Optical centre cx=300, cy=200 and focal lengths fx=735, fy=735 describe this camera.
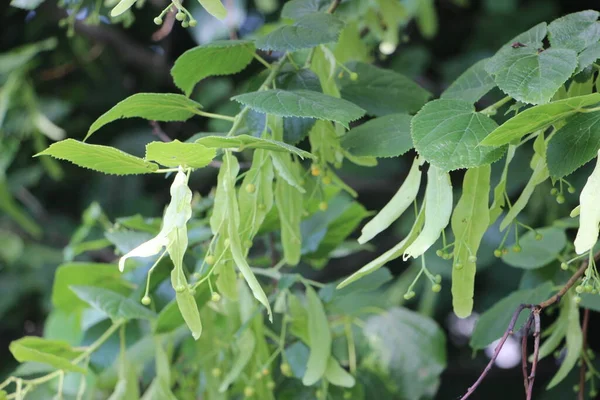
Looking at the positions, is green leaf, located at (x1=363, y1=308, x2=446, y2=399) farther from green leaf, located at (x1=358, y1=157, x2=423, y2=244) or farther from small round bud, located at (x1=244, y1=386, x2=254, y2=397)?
green leaf, located at (x1=358, y1=157, x2=423, y2=244)

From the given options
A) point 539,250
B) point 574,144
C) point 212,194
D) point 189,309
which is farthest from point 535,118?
point 212,194

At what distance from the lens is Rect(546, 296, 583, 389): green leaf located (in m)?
0.67

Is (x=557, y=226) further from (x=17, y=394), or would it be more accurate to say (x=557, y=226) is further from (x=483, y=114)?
(x=17, y=394)

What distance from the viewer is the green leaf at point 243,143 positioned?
19.3 inches

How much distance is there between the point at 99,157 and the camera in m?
0.51

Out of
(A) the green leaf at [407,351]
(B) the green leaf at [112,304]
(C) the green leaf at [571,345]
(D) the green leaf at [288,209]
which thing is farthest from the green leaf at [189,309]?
(A) the green leaf at [407,351]

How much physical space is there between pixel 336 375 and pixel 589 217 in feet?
1.17

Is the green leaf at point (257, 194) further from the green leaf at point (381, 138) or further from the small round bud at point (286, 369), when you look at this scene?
the small round bud at point (286, 369)

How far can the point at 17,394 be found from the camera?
0.68 metres

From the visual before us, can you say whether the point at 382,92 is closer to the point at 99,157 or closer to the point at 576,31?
the point at 576,31

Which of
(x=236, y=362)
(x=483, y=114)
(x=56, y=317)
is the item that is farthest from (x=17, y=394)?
(x=483, y=114)

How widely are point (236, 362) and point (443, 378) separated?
1030mm

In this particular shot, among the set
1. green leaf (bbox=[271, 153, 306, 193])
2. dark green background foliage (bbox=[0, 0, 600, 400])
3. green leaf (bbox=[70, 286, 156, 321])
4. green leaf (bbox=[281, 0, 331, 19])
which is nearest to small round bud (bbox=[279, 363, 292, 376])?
dark green background foliage (bbox=[0, 0, 600, 400])

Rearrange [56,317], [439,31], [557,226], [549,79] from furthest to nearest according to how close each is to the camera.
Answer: [439,31] → [56,317] → [557,226] → [549,79]
